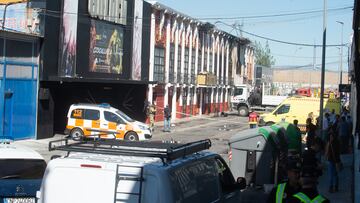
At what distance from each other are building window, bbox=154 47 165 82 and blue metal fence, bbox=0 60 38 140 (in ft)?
52.3

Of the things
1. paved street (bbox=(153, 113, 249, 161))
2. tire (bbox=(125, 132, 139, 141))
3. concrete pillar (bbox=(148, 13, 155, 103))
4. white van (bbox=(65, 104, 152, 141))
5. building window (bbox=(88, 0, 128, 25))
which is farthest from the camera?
concrete pillar (bbox=(148, 13, 155, 103))

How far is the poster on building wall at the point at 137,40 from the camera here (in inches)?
1484

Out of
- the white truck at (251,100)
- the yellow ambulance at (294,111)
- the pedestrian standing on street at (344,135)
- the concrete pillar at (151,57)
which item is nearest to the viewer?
the pedestrian standing on street at (344,135)

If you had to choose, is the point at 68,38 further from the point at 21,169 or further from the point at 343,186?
the point at 21,169

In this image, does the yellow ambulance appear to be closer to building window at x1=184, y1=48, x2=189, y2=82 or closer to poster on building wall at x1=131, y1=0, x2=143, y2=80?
poster on building wall at x1=131, y1=0, x2=143, y2=80

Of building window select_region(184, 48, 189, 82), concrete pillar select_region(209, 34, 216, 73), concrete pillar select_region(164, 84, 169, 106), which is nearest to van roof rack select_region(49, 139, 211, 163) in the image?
concrete pillar select_region(164, 84, 169, 106)

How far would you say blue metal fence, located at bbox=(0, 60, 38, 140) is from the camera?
84.1 feet

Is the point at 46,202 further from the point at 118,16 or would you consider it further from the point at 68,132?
the point at 118,16

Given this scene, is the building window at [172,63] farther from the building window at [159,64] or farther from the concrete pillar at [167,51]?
the building window at [159,64]

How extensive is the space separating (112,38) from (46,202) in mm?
29087

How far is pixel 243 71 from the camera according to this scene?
73438 millimetres

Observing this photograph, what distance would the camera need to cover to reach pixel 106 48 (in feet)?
111

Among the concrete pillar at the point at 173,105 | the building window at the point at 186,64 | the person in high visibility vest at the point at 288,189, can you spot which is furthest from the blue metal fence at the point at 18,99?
the building window at the point at 186,64

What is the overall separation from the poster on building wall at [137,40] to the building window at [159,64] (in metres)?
3.95
